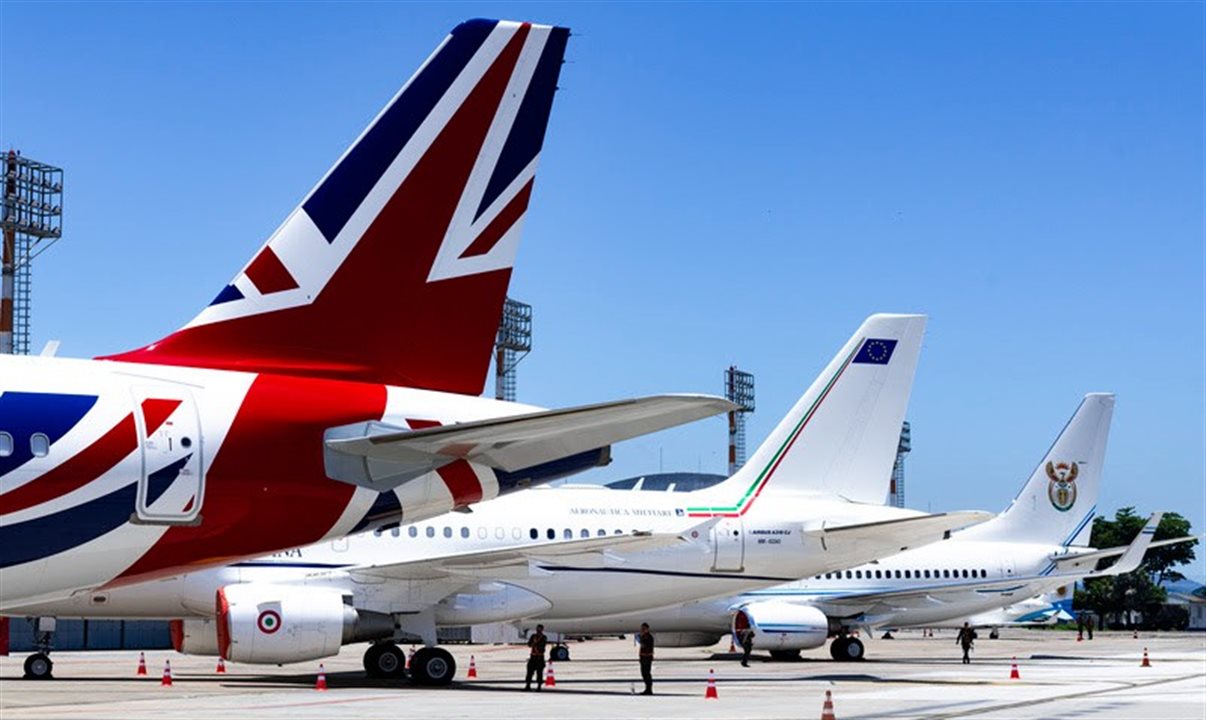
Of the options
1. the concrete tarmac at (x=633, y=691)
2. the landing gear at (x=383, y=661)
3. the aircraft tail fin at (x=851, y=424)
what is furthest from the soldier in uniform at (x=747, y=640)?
the landing gear at (x=383, y=661)

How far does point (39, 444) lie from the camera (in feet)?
33.1

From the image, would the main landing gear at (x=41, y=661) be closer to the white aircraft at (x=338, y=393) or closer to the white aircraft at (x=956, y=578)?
the white aircraft at (x=956, y=578)

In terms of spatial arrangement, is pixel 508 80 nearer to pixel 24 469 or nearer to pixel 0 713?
pixel 24 469

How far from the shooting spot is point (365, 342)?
12.1m

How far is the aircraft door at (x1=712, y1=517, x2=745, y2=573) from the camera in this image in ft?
100

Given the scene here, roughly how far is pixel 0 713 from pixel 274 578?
24.8 ft

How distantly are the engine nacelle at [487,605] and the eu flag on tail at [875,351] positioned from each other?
935 cm

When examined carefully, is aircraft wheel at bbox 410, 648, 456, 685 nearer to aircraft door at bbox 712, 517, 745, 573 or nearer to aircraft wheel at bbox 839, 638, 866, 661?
aircraft door at bbox 712, 517, 745, 573

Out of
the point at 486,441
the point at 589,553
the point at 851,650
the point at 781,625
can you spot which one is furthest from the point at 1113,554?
the point at 486,441

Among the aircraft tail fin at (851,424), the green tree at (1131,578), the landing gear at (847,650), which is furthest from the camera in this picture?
the green tree at (1131,578)

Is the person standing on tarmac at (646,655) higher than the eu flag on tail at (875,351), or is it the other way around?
the eu flag on tail at (875,351)

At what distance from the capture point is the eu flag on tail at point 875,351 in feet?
108

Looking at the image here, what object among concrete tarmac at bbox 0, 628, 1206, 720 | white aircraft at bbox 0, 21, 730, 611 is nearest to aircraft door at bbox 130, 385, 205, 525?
white aircraft at bbox 0, 21, 730, 611

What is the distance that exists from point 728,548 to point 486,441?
20.2 m
